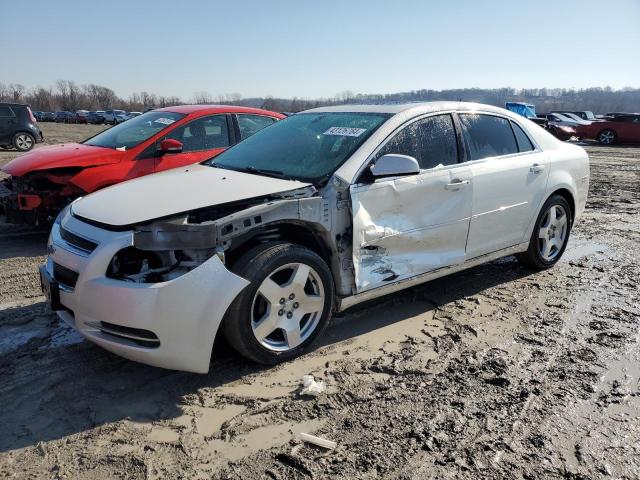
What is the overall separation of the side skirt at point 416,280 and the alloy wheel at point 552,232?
317 millimetres

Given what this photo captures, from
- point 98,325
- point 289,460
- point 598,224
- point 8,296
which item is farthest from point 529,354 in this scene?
point 598,224

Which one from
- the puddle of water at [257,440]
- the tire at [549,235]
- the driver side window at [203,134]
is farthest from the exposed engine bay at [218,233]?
the driver side window at [203,134]

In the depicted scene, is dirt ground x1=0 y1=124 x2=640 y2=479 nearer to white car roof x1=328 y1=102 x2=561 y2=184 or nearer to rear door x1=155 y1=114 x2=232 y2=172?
white car roof x1=328 y1=102 x2=561 y2=184

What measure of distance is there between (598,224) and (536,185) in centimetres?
350

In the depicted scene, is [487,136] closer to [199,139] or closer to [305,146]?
[305,146]

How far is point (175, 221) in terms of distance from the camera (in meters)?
2.99

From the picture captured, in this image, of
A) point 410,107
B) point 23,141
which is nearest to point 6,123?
point 23,141

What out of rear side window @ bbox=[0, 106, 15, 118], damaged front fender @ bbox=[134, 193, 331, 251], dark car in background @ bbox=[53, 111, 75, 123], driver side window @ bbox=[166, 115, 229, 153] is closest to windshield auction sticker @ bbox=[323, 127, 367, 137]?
damaged front fender @ bbox=[134, 193, 331, 251]

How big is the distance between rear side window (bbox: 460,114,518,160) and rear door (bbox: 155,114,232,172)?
3077 millimetres

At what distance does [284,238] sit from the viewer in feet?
11.3

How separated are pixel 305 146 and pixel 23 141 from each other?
1623cm

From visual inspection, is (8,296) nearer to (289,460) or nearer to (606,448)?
(289,460)

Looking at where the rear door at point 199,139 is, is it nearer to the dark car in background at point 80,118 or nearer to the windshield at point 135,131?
the windshield at point 135,131

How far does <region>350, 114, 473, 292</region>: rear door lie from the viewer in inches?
141
